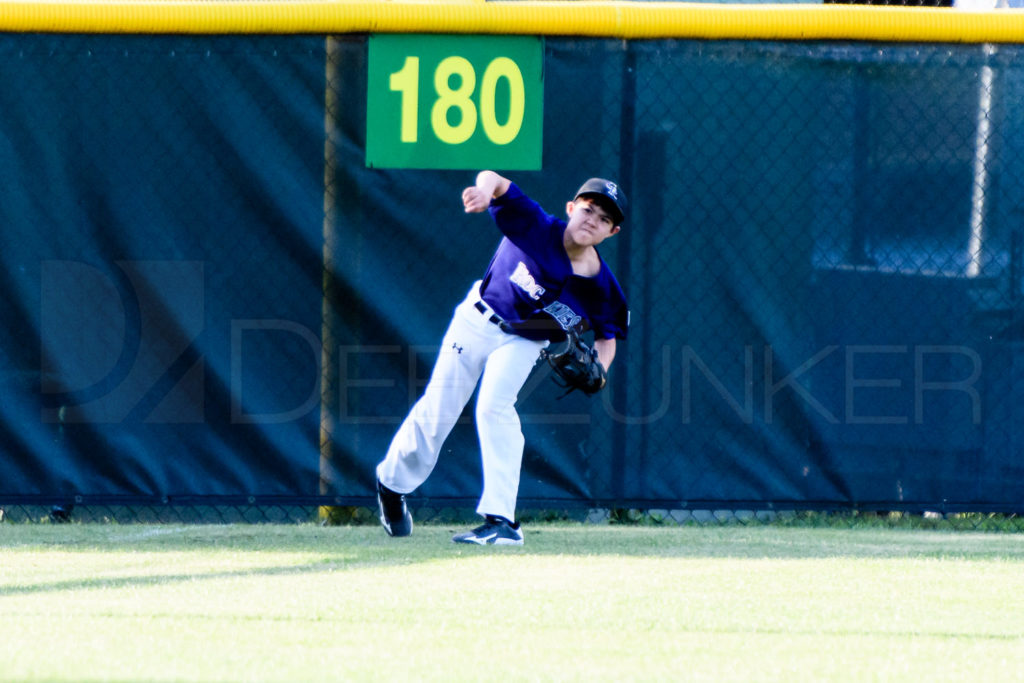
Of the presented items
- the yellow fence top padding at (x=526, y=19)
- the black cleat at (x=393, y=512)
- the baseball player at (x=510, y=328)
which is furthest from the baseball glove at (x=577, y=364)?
the yellow fence top padding at (x=526, y=19)

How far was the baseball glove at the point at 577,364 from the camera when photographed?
5.12 metres

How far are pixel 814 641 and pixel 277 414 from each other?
3.12 metres

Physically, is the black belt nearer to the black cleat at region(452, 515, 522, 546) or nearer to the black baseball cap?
the black baseball cap

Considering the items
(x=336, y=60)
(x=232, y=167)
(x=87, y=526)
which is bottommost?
(x=87, y=526)

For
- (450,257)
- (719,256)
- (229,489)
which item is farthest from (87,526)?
(719,256)

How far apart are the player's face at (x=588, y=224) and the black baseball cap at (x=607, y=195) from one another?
0.02 m

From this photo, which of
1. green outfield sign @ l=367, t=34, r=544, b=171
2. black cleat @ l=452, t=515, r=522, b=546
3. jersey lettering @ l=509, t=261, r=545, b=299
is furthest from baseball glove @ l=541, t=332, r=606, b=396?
green outfield sign @ l=367, t=34, r=544, b=171

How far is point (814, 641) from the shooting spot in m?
3.24

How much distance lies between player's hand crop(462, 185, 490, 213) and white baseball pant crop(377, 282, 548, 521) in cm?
61

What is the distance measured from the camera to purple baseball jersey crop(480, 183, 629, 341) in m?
5.18

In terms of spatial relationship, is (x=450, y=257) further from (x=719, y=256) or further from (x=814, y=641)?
(x=814, y=641)

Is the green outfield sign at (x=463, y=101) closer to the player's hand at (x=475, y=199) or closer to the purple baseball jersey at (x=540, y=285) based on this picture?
the purple baseball jersey at (x=540, y=285)

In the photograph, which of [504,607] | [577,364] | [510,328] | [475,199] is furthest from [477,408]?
[504,607]

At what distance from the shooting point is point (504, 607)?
3.67m
